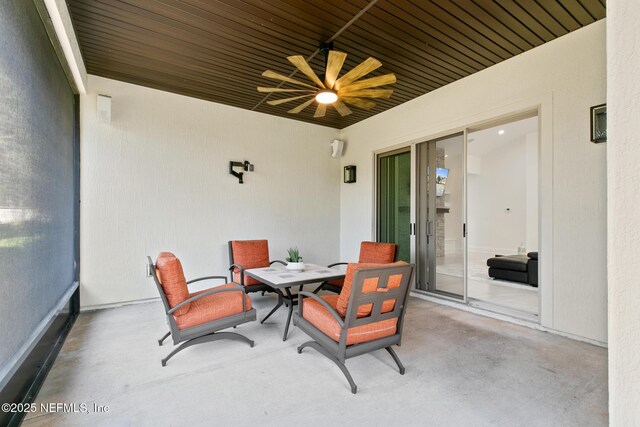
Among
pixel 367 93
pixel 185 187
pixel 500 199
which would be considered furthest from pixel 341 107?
pixel 500 199

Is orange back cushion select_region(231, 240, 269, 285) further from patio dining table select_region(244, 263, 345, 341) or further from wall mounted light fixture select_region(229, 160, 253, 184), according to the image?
wall mounted light fixture select_region(229, 160, 253, 184)

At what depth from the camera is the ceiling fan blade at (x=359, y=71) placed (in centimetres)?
262

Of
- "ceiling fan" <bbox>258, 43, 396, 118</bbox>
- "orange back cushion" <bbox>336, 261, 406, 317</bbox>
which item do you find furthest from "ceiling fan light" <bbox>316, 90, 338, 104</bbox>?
"orange back cushion" <bbox>336, 261, 406, 317</bbox>

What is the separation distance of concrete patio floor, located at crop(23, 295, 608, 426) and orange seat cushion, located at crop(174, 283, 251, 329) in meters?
0.34

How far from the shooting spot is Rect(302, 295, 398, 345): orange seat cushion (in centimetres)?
224

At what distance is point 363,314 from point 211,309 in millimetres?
1346

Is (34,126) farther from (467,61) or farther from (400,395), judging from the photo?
(467,61)

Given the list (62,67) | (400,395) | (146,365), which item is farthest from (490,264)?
(62,67)

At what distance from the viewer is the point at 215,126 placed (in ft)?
16.1

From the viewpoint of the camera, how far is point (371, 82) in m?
2.96

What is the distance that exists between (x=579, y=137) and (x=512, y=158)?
23.7 ft

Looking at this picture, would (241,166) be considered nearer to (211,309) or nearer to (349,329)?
(211,309)

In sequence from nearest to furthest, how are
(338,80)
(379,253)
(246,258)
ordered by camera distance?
(338,80), (379,253), (246,258)
